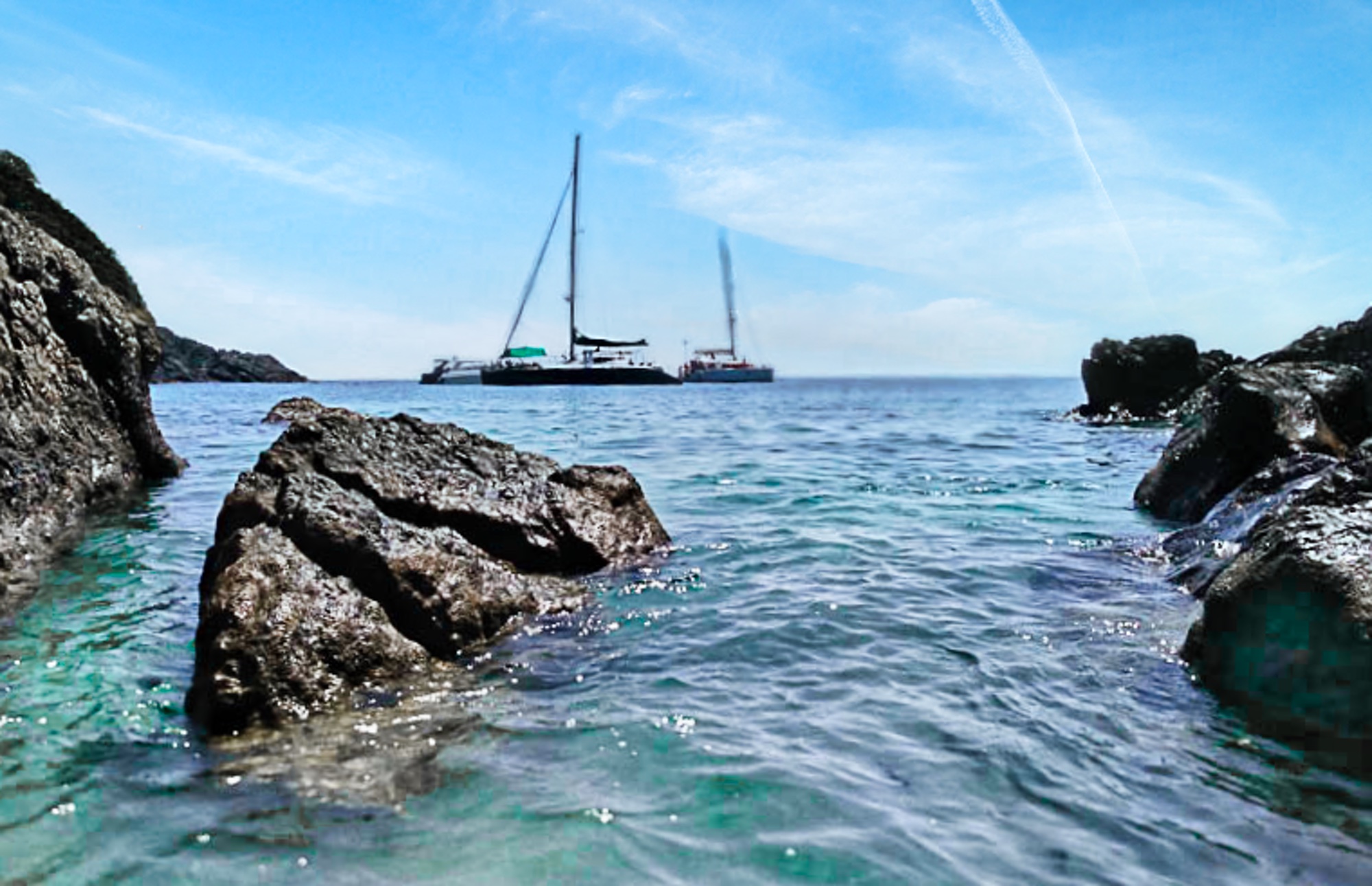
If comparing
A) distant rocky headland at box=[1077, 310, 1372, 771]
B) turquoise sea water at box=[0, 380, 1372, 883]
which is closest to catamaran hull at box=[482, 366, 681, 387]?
distant rocky headland at box=[1077, 310, 1372, 771]

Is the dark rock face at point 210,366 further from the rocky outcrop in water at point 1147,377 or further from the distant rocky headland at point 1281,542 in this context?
the distant rocky headland at point 1281,542

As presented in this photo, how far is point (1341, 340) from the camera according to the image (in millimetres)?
18922

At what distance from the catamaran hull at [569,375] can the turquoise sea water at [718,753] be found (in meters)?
76.7

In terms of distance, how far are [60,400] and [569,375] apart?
247 ft

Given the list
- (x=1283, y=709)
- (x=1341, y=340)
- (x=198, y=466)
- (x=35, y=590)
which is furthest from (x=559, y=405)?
(x=1283, y=709)

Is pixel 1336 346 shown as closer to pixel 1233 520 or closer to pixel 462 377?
pixel 1233 520

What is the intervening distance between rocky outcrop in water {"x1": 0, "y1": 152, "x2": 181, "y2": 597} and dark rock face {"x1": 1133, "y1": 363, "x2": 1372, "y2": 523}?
12077mm

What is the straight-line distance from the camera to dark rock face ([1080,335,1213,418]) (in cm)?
3366

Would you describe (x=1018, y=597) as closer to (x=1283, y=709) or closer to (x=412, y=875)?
(x=1283, y=709)

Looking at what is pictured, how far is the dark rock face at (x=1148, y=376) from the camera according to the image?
110 ft

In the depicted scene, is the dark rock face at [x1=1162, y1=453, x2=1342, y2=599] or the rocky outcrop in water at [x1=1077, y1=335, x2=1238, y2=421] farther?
the rocky outcrop in water at [x1=1077, y1=335, x2=1238, y2=421]

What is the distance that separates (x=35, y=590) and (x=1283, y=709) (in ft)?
27.0

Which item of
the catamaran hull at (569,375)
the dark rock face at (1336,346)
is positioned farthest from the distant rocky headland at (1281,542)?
the catamaran hull at (569,375)

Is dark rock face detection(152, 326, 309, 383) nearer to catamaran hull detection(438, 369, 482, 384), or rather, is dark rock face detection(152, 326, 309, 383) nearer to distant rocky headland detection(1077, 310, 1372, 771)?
catamaran hull detection(438, 369, 482, 384)
